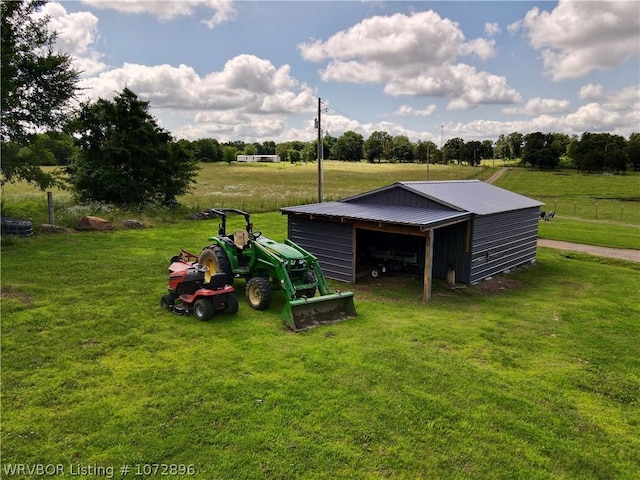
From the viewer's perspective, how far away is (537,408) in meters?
6.00

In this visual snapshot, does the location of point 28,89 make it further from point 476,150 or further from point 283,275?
point 476,150

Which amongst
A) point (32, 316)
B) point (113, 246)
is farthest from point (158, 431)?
point (113, 246)

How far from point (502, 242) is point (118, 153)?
60.1 ft

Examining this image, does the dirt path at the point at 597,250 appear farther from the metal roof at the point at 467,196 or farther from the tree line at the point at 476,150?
the tree line at the point at 476,150

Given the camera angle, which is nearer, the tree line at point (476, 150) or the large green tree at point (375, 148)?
the tree line at point (476, 150)

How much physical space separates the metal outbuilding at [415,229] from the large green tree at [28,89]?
964cm

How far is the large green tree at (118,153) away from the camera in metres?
22.3

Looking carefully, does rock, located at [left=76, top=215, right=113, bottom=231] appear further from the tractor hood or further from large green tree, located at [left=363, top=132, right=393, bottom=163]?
large green tree, located at [left=363, top=132, right=393, bottom=163]

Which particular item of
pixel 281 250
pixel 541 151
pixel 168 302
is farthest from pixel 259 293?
pixel 541 151

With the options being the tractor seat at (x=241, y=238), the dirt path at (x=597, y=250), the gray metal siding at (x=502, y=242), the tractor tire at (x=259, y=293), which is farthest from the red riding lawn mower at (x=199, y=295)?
the dirt path at (x=597, y=250)

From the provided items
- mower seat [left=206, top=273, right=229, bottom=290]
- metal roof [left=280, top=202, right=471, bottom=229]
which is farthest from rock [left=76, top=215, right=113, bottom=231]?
mower seat [left=206, top=273, right=229, bottom=290]

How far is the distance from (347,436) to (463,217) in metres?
8.34

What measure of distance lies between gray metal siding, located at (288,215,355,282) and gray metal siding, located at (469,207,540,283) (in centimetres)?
351

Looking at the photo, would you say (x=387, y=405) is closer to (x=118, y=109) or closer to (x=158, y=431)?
(x=158, y=431)
